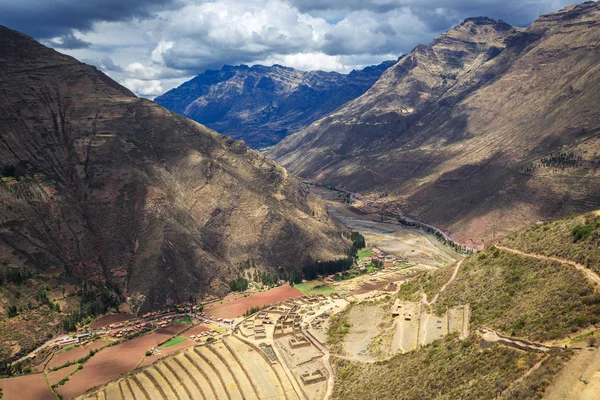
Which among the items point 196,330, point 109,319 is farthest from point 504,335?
point 109,319

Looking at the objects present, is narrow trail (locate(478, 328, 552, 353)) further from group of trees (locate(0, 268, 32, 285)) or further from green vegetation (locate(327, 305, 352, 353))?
group of trees (locate(0, 268, 32, 285))

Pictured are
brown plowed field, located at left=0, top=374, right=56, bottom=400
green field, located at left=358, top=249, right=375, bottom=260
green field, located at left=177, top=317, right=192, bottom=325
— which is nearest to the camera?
brown plowed field, located at left=0, top=374, right=56, bottom=400

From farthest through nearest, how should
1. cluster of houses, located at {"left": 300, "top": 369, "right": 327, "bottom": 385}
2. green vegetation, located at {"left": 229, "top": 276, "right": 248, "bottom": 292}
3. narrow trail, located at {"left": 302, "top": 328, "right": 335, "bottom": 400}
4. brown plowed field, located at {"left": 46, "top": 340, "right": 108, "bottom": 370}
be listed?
green vegetation, located at {"left": 229, "top": 276, "right": 248, "bottom": 292} → brown plowed field, located at {"left": 46, "top": 340, "right": 108, "bottom": 370} → cluster of houses, located at {"left": 300, "top": 369, "right": 327, "bottom": 385} → narrow trail, located at {"left": 302, "top": 328, "right": 335, "bottom": 400}

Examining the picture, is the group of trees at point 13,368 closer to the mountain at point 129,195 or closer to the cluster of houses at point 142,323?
the cluster of houses at point 142,323

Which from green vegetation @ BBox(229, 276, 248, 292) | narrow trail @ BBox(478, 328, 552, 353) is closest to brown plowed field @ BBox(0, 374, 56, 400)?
green vegetation @ BBox(229, 276, 248, 292)

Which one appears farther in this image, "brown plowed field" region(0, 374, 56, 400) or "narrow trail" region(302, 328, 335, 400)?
"brown plowed field" region(0, 374, 56, 400)
